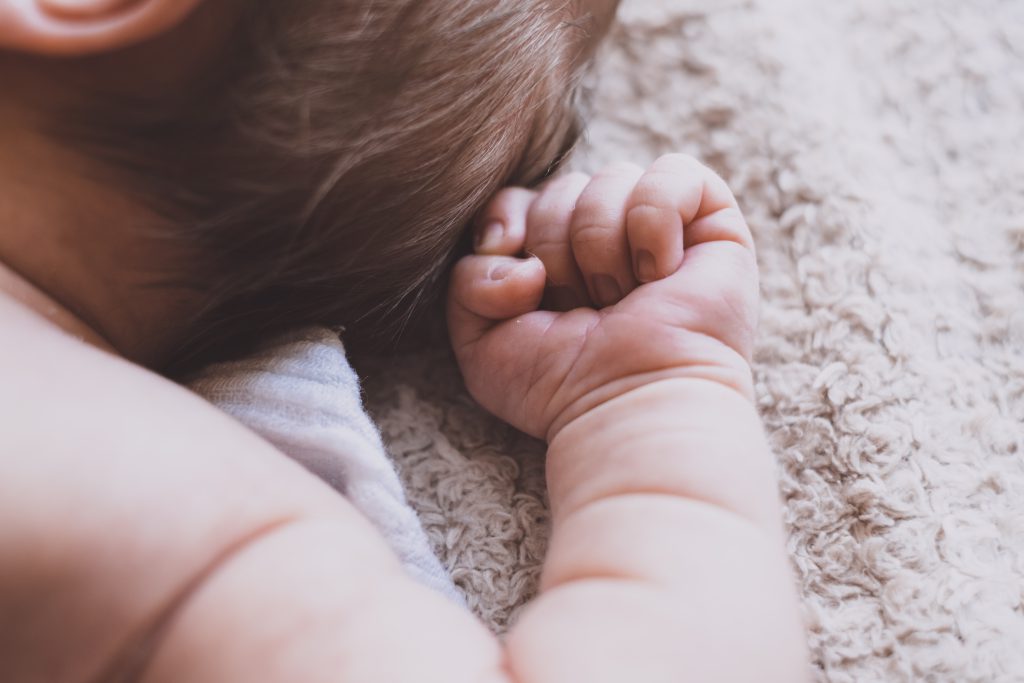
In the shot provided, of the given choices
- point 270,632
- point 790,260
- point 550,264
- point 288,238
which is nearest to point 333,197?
point 288,238

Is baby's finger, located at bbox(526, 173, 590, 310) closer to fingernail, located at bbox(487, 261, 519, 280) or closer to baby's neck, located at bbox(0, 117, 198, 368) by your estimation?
fingernail, located at bbox(487, 261, 519, 280)

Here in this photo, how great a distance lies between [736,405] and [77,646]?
47cm

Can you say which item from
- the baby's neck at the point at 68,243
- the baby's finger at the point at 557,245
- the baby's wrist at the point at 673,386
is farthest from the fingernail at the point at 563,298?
the baby's neck at the point at 68,243

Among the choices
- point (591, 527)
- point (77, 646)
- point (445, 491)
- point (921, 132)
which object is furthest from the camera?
point (921, 132)

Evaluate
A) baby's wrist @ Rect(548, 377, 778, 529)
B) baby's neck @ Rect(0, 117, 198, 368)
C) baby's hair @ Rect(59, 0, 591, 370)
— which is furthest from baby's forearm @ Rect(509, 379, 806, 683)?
baby's neck @ Rect(0, 117, 198, 368)

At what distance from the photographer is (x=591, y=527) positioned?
0.69 meters

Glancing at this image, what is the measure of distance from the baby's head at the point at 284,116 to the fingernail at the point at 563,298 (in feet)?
0.42

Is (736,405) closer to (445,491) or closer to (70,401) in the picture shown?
(445,491)

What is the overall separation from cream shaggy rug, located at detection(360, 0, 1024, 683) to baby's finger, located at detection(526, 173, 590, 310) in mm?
130

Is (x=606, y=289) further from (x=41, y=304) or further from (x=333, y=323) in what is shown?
(x=41, y=304)

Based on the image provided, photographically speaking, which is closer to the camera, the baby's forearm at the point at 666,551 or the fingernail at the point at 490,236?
the baby's forearm at the point at 666,551

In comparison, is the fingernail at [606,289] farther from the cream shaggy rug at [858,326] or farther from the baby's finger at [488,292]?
the cream shaggy rug at [858,326]

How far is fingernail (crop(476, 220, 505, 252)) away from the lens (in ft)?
2.71

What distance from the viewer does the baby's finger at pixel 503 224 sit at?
0.83m
